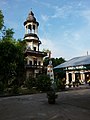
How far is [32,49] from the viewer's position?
1833 inches

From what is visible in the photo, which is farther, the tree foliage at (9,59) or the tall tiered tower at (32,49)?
Result: the tall tiered tower at (32,49)

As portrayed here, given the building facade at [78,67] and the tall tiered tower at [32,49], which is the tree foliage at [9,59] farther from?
the tall tiered tower at [32,49]

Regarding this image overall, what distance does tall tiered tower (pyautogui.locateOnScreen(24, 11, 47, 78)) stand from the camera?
44994mm

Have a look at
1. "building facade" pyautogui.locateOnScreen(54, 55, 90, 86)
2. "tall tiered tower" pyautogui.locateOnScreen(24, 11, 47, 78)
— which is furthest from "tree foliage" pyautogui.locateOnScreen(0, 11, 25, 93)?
"tall tiered tower" pyautogui.locateOnScreen(24, 11, 47, 78)

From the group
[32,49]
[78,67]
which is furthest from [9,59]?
[32,49]

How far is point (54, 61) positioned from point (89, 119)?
5015 centimetres

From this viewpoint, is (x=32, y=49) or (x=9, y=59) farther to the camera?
(x=32, y=49)

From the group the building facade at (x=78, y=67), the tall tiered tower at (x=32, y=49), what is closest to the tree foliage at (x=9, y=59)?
the building facade at (x=78, y=67)

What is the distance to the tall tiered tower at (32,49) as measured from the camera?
45.0m

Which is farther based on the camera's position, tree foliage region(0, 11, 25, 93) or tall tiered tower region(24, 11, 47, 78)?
tall tiered tower region(24, 11, 47, 78)

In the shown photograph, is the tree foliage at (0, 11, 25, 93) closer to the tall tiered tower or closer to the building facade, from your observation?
the building facade

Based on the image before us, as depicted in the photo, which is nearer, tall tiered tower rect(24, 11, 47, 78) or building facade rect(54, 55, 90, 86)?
building facade rect(54, 55, 90, 86)

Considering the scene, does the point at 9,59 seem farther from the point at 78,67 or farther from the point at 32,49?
the point at 32,49

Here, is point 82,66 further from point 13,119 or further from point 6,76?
point 13,119
